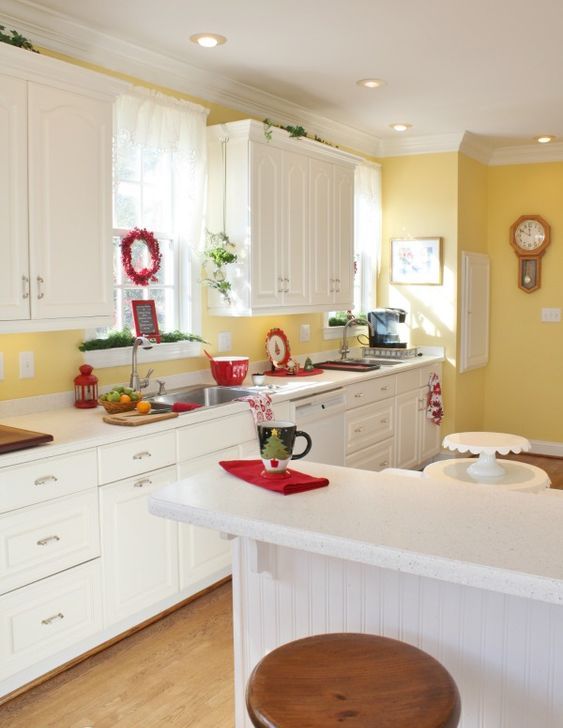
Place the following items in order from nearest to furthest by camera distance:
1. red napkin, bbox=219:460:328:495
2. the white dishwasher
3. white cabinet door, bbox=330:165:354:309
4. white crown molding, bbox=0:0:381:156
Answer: red napkin, bbox=219:460:328:495
white crown molding, bbox=0:0:381:156
the white dishwasher
white cabinet door, bbox=330:165:354:309

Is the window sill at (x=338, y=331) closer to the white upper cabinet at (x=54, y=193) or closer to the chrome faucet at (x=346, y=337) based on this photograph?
the chrome faucet at (x=346, y=337)

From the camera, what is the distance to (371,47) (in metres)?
3.65

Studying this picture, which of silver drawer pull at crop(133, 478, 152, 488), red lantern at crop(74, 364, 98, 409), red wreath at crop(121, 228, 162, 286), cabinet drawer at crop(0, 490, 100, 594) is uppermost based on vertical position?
red wreath at crop(121, 228, 162, 286)

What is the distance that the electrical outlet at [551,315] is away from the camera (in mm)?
6277

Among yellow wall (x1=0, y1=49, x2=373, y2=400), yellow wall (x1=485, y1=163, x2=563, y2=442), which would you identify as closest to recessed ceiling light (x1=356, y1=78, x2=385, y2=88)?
yellow wall (x1=0, y1=49, x2=373, y2=400)

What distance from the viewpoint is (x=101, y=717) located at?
2.55 meters

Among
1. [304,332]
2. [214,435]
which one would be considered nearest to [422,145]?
[304,332]

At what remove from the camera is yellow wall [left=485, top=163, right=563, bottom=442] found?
625 centimetres

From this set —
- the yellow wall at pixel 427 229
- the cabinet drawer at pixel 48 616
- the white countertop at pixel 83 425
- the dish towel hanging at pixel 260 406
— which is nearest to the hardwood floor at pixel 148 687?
the cabinet drawer at pixel 48 616

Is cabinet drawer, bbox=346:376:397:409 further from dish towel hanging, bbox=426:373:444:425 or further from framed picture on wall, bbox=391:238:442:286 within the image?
framed picture on wall, bbox=391:238:442:286

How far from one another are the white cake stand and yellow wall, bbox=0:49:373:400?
1387mm

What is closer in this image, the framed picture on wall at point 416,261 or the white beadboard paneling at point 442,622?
the white beadboard paneling at point 442,622

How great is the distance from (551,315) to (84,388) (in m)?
4.31

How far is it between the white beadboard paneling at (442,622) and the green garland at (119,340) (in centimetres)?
182
